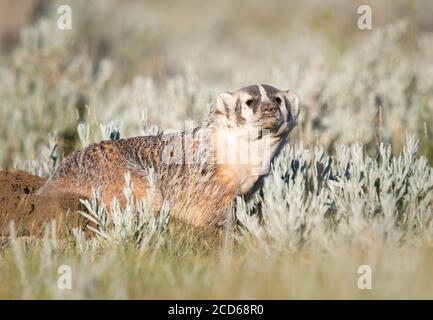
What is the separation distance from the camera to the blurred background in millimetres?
7414

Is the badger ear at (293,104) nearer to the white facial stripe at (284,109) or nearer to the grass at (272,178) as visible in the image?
the white facial stripe at (284,109)

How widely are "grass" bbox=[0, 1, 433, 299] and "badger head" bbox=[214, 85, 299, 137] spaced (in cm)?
32

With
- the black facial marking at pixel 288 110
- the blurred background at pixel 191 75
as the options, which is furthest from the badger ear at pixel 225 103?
the blurred background at pixel 191 75

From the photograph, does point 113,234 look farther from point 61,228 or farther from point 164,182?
point 164,182

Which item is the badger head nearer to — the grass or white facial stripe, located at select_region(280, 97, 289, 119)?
white facial stripe, located at select_region(280, 97, 289, 119)

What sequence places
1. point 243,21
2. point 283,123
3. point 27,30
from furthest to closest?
point 243,21 → point 27,30 → point 283,123

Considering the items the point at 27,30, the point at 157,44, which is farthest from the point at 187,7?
the point at 27,30

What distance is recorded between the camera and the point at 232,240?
4582mm

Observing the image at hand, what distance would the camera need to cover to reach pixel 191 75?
24.8 feet

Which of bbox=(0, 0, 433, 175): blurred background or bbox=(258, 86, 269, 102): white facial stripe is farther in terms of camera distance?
bbox=(0, 0, 433, 175): blurred background

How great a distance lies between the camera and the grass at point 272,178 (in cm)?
360

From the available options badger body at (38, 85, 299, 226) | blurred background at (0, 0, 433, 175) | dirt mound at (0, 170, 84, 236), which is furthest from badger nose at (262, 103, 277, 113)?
dirt mound at (0, 170, 84, 236)

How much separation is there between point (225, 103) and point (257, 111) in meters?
0.31

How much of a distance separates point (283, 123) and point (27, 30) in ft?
20.3
